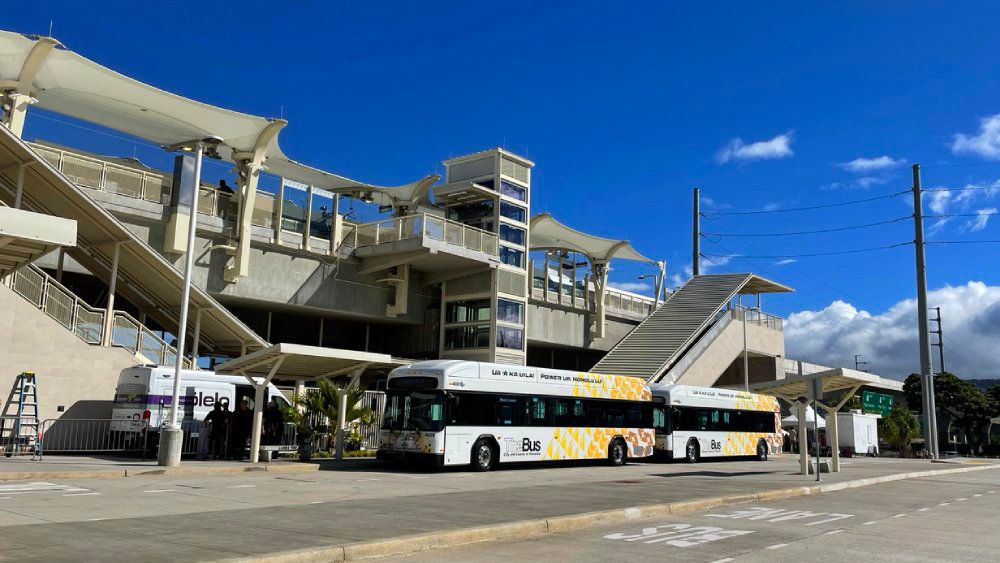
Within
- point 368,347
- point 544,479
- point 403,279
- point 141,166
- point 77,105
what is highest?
point 77,105

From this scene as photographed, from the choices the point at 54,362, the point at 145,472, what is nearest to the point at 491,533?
the point at 145,472

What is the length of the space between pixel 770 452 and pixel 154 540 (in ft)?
106

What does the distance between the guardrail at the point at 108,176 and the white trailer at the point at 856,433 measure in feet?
131

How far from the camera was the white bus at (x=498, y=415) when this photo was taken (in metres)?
21.4

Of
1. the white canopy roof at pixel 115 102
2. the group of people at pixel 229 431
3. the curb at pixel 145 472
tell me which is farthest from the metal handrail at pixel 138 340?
the curb at pixel 145 472

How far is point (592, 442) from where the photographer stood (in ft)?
84.9

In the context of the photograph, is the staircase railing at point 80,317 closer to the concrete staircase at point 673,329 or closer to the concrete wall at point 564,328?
the concrete wall at point 564,328

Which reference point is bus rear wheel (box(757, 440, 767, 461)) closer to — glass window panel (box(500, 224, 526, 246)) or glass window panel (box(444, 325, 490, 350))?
glass window panel (box(444, 325, 490, 350))

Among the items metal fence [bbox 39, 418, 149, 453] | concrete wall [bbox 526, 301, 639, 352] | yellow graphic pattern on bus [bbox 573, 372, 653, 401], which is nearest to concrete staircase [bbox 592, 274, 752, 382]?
concrete wall [bbox 526, 301, 639, 352]

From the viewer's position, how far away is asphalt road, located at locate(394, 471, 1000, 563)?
29.0 feet

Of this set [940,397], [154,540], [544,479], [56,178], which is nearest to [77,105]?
[56,178]

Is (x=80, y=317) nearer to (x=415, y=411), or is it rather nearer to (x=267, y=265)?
(x=267, y=265)

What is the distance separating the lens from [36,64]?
1013 inches

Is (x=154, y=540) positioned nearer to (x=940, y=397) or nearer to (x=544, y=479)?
(x=544, y=479)
